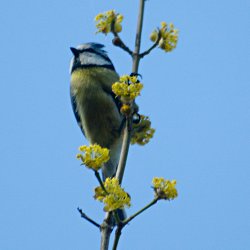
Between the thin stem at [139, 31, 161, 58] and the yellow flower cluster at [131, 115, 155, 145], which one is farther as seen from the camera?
the yellow flower cluster at [131, 115, 155, 145]

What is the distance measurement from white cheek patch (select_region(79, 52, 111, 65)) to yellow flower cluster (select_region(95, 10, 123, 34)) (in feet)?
7.63

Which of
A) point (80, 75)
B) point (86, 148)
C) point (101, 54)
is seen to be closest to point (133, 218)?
point (86, 148)

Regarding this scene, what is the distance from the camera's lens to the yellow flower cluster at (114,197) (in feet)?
8.21

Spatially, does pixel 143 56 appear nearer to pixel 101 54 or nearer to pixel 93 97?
pixel 93 97

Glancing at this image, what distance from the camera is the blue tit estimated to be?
5234 mm

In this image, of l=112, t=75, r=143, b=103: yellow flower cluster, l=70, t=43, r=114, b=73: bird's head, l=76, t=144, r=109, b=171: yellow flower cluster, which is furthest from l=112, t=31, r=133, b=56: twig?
l=70, t=43, r=114, b=73: bird's head

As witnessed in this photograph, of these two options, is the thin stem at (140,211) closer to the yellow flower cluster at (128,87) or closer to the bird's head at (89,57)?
the yellow flower cluster at (128,87)

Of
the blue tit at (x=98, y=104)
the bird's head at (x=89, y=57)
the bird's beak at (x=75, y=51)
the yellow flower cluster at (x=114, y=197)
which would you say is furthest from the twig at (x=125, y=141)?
the bird's beak at (x=75, y=51)

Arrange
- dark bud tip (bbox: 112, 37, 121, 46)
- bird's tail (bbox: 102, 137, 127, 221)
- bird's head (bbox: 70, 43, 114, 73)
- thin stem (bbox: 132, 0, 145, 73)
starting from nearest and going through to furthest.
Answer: thin stem (bbox: 132, 0, 145, 73)
dark bud tip (bbox: 112, 37, 121, 46)
bird's tail (bbox: 102, 137, 127, 221)
bird's head (bbox: 70, 43, 114, 73)

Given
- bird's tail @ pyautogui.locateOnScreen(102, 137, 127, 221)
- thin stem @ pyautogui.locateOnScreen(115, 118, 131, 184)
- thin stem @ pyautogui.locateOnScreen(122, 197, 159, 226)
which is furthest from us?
bird's tail @ pyautogui.locateOnScreen(102, 137, 127, 221)

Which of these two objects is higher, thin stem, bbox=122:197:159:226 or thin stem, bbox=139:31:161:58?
thin stem, bbox=139:31:161:58

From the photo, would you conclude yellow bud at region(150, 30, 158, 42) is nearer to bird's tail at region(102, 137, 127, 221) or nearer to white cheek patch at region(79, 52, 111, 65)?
bird's tail at region(102, 137, 127, 221)

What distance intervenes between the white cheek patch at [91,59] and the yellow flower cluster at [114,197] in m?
3.29

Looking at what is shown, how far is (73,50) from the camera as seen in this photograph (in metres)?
5.87
